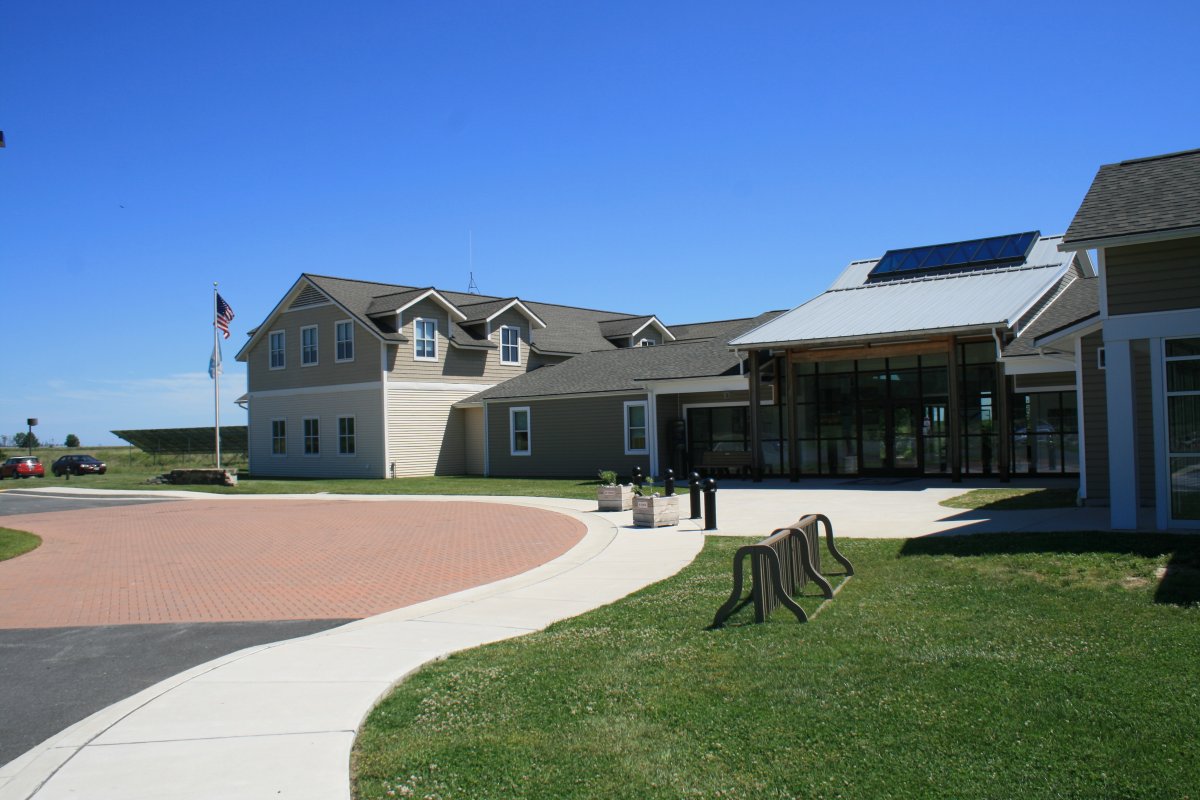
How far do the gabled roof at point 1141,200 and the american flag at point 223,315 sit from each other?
30.6 meters

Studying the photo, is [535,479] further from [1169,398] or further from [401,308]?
[1169,398]

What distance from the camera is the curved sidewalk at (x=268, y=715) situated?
524cm

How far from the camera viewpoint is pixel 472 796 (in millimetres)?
4926

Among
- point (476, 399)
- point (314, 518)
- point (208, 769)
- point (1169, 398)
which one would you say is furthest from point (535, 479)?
point (208, 769)

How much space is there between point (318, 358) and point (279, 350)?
117 inches

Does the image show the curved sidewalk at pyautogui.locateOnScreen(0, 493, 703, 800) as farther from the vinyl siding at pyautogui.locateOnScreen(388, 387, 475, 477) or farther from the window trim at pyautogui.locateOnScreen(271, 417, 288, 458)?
the window trim at pyautogui.locateOnScreen(271, 417, 288, 458)

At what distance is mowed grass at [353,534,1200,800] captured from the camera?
4.95m

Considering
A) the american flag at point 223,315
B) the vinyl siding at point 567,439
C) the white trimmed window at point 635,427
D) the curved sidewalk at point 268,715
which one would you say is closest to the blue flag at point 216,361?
the american flag at point 223,315

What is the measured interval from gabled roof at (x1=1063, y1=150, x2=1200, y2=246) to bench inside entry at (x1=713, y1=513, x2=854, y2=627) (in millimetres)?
6384

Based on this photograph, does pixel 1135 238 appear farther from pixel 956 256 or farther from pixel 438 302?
pixel 438 302

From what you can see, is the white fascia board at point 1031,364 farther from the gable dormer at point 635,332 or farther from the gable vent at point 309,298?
the gable vent at point 309,298

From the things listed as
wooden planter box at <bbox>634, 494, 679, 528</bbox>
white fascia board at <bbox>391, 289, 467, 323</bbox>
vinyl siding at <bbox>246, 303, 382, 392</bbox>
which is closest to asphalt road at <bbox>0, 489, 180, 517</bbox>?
vinyl siding at <bbox>246, 303, 382, 392</bbox>

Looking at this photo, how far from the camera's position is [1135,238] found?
12.7m

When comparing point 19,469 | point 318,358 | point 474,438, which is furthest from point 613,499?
point 19,469
